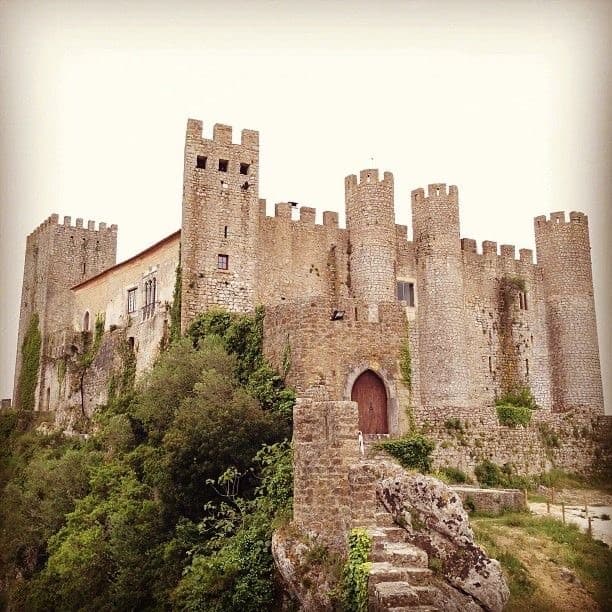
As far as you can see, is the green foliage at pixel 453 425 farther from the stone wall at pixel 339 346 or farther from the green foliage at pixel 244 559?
the green foliage at pixel 244 559

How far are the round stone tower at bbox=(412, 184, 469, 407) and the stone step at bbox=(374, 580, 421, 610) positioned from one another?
2321 centimetres

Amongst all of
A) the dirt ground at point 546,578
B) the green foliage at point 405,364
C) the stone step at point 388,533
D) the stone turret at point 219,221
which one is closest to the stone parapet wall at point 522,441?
the green foliage at point 405,364

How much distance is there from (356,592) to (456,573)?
1.91m

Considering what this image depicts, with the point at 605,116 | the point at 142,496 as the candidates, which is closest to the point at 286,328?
the point at 142,496

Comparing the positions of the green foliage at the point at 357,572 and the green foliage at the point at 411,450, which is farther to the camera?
the green foliage at the point at 411,450

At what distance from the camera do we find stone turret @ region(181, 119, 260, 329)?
100 feet

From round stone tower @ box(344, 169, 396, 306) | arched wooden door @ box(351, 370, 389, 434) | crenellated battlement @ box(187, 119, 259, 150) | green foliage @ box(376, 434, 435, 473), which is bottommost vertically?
green foliage @ box(376, 434, 435, 473)

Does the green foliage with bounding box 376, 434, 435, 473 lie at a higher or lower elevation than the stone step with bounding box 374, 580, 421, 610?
higher

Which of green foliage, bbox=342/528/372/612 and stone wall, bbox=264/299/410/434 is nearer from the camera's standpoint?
green foliage, bbox=342/528/372/612

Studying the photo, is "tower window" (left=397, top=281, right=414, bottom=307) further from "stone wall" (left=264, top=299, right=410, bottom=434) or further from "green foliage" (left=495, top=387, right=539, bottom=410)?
"stone wall" (left=264, top=299, right=410, bottom=434)

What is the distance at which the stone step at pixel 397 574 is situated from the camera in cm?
1277

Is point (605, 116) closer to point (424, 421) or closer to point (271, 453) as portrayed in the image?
point (271, 453)

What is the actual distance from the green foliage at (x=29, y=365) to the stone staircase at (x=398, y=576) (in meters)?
37.2

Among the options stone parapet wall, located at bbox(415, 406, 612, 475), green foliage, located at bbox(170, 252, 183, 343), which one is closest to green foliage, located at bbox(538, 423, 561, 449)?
stone parapet wall, located at bbox(415, 406, 612, 475)
